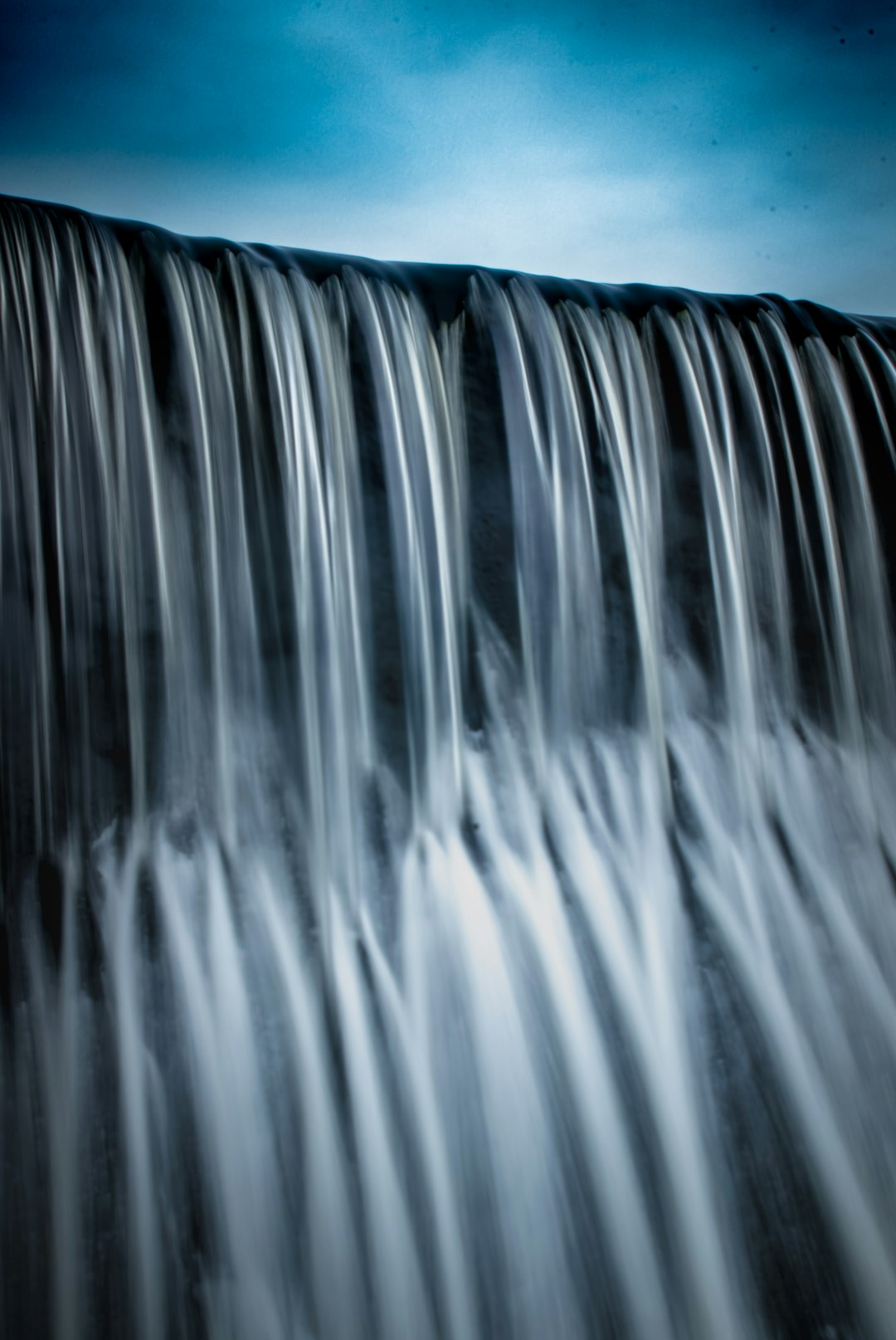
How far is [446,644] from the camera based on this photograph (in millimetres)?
1562

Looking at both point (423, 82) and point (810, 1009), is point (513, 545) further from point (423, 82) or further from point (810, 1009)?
point (423, 82)

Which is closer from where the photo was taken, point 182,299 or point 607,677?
point 182,299

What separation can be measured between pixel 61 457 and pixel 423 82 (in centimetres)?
120

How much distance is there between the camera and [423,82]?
2004mm

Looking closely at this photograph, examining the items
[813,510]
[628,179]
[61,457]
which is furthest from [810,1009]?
[628,179]

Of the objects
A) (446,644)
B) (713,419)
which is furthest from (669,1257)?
(713,419)

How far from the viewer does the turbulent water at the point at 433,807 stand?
3.69 ft

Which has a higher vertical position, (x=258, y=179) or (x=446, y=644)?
(x=258, y=179)

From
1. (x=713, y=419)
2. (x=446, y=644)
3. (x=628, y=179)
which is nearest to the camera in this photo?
(x=446, y=644)

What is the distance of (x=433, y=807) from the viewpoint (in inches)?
58.5

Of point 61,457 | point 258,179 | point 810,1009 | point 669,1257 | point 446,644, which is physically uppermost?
point 258,179

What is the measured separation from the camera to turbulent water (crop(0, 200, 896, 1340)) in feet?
3.69

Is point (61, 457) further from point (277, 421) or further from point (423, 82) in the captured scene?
point (423, 82)

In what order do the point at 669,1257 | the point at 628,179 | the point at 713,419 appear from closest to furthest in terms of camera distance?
the point at 669,1257 < the point at 713,419 < the point at 628,179
